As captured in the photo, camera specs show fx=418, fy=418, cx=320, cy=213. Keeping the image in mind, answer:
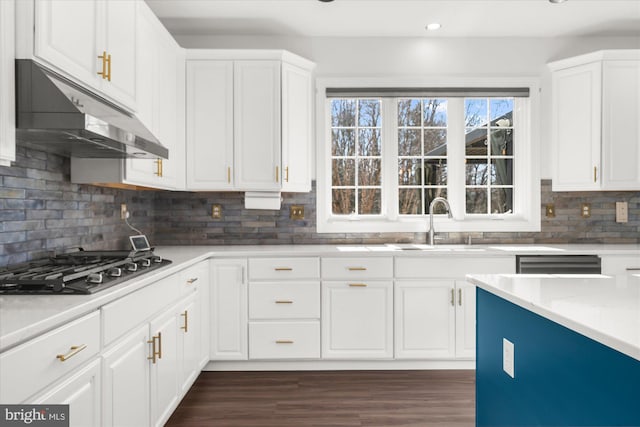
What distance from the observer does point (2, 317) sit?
3.74 feet

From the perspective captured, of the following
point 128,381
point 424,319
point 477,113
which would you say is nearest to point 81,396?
point 128,381

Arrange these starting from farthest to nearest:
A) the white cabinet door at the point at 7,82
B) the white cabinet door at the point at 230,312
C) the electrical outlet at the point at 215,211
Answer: the electrical outlet at the point at 215,211 → the white cabinet door at the point at 230,312 → the white cabinet door at the point at 7,82

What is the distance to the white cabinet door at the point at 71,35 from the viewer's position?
61.2 inches

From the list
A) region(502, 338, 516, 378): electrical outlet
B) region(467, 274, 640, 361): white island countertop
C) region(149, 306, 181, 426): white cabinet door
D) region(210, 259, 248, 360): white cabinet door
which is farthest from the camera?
region(210, 259, 248, 360): white cabinet door

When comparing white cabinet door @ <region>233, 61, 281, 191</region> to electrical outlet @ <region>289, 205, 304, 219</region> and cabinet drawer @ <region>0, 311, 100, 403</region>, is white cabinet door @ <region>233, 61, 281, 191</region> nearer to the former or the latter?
electrical outlet @ <region>289, 205, 304, 219</region>

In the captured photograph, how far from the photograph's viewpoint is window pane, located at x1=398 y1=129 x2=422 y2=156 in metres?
3.79

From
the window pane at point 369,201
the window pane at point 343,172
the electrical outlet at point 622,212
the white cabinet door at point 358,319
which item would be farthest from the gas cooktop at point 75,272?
the electrical outlet at point 622,212

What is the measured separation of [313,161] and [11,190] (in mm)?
2246

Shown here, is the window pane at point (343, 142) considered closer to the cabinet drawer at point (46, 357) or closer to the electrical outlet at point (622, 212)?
the electrical outlet at point (622, 212)

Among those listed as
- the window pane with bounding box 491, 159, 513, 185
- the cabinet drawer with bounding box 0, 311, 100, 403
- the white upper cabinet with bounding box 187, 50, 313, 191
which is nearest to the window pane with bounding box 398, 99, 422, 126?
the window pane with bounding box 491, 159, 513, 185

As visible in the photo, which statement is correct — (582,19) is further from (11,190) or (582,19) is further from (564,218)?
(11,190)

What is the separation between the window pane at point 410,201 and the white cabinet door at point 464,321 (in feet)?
2.94

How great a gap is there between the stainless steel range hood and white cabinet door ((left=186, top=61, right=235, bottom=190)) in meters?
1.19

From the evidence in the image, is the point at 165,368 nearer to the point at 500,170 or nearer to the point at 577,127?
the point at 500,170
